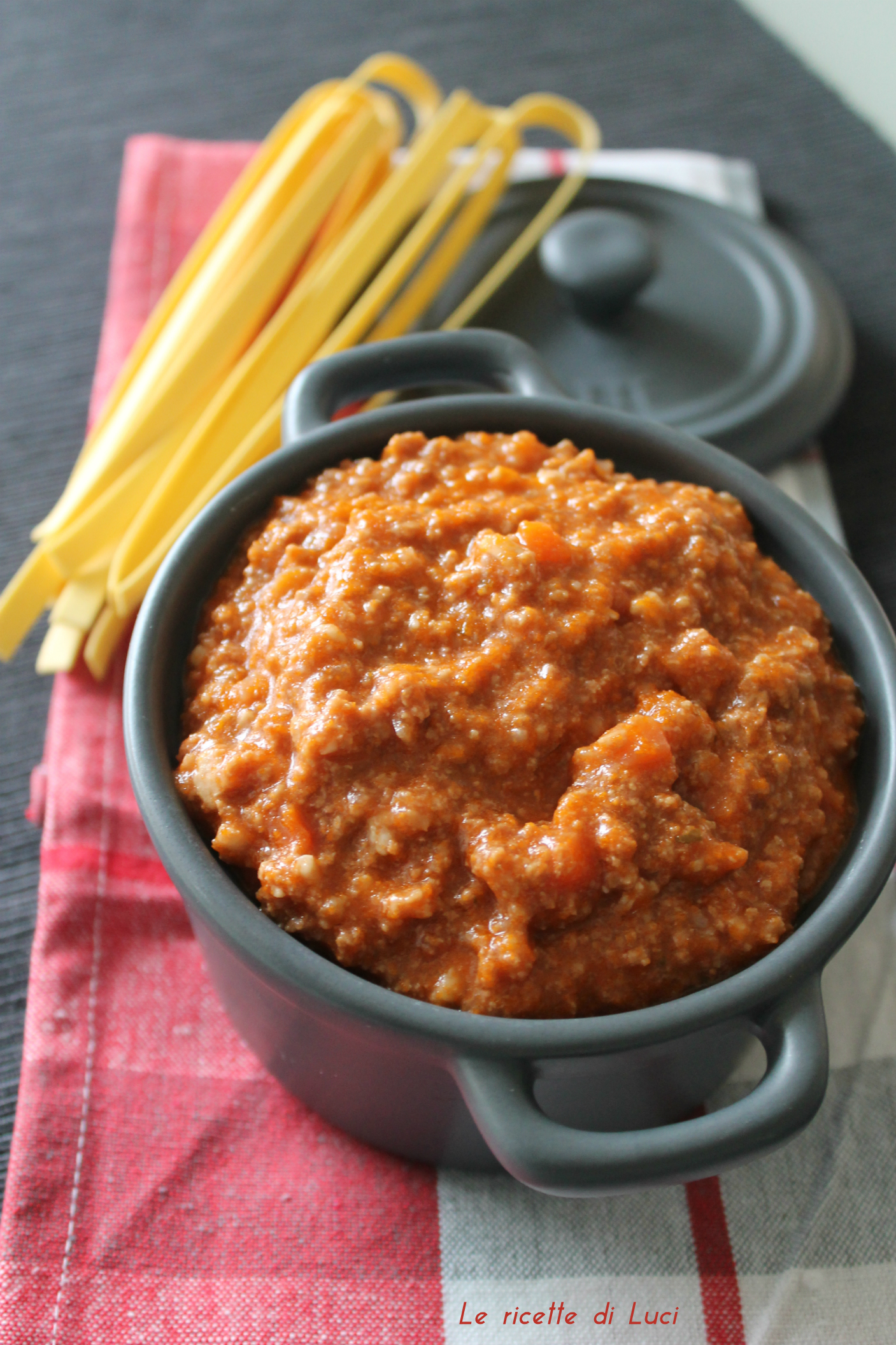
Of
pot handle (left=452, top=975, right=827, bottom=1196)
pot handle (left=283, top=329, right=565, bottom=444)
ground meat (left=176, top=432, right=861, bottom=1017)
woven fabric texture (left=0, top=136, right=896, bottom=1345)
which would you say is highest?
pot handle (left=283, top=329, right=565, bottom=444)

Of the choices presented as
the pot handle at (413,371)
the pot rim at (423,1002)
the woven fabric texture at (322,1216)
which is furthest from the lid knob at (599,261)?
the woven fabric texture at (322,1216)

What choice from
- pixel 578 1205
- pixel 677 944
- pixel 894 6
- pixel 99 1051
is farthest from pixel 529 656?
pixel 894 6

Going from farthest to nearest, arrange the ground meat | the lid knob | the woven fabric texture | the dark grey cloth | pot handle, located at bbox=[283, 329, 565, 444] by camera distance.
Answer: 1. the dark grey cloth
2. the lid knob
3. pot handle, located at bbox=[283, 329, 565, 444]
4. the woven fabric texture
5. the ground meat

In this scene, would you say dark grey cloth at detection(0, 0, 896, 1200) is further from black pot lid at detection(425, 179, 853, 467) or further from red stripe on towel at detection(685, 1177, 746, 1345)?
red stripe on towel at detection(685, 1177, 746, 1345)

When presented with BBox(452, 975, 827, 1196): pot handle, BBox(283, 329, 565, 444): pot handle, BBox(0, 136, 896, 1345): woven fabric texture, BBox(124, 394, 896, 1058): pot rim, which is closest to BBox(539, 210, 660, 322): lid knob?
BBox(283, 329, 565, 444): pot handle

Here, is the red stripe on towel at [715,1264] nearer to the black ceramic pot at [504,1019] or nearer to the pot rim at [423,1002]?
the black ceramic pot at [504,1019]

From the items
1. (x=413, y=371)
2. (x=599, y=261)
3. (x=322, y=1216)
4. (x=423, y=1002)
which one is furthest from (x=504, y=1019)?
(x=599, y=261)

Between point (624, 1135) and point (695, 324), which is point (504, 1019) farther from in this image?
point (695, 324)

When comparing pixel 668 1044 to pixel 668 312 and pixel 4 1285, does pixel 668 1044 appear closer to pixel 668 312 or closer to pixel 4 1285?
pixel 4 1285
